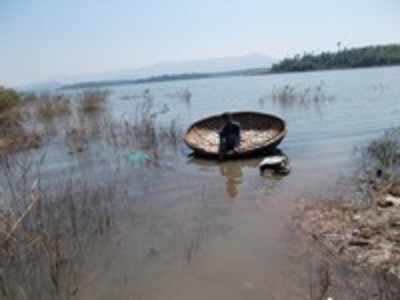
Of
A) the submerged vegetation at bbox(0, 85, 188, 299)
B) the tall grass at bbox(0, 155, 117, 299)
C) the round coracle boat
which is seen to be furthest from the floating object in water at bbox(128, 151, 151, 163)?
the tall grass at bbox(0, 155, 117, 299)

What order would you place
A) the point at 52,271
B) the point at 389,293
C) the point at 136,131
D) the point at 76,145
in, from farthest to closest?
the point at 136,131 → the point at 76,145 → the point at 52,271 → the point at 389,293

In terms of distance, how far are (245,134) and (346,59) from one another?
7520cm

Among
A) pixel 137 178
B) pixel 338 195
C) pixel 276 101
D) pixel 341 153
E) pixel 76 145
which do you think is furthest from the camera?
pixel 276 101

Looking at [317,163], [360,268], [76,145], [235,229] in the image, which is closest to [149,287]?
[235,229]

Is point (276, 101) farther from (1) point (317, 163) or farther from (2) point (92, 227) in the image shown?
(2) point (92, 227)

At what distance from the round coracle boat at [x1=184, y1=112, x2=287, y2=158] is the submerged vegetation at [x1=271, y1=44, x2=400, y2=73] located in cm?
7029

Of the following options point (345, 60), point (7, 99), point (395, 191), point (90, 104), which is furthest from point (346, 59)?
point (395, 191)

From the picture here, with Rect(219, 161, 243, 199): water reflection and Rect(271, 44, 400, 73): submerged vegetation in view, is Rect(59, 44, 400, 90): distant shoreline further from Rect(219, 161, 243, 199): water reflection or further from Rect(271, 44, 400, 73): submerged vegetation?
Rect(219, 161, 243, 199): water reflection

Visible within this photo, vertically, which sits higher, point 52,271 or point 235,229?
point 52,271

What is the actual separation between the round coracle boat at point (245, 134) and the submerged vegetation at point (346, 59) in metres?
70.3

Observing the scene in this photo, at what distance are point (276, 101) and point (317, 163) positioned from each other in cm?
1366

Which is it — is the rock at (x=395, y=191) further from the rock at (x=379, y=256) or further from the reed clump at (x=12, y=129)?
the reed clump at (x=12, y=129)

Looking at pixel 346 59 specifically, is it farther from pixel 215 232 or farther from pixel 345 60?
pixel 215 232

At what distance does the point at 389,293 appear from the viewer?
9.73ft
